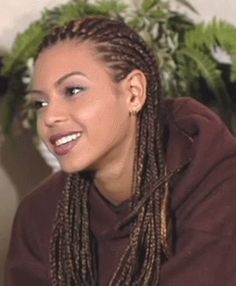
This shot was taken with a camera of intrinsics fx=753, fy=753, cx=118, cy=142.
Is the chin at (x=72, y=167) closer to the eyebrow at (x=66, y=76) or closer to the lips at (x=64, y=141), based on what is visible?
the lips at (x=64, y=141)

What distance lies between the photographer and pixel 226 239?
41.6 inches

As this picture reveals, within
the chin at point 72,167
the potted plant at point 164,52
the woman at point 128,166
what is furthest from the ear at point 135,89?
the potted plant at point 164,52

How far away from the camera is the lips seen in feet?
3.51

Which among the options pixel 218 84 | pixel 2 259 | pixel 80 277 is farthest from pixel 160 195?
pixel 2 259

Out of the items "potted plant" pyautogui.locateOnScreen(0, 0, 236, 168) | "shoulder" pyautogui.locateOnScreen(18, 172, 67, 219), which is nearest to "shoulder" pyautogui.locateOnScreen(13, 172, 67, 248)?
"shoulder" pyautogui.locateOnScreen(18, 172, 67, 219)

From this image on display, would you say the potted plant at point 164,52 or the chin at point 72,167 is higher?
the potted plant at point 164,52

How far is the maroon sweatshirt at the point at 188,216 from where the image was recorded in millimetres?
1058

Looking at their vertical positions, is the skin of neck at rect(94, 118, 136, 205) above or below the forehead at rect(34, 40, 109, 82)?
below

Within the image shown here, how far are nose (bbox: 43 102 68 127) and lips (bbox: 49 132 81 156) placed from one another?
2cm

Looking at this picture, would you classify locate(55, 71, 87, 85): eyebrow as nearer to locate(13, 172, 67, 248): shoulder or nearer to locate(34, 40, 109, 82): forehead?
locate(34, 40, 109, 82): forehead

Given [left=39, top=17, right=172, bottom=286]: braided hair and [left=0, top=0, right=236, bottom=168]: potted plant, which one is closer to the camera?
[left=39, top=17, right=172, bottom=286]: braided hair

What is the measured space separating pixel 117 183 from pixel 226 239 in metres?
0.20

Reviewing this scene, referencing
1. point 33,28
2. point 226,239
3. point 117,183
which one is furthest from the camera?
point 33,28

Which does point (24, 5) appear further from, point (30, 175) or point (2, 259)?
point (2, 259)
